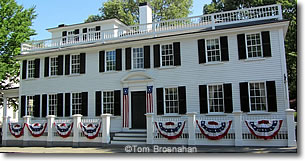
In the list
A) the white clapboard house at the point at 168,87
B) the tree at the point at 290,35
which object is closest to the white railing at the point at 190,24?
the white clapboard house at the point at 168,87

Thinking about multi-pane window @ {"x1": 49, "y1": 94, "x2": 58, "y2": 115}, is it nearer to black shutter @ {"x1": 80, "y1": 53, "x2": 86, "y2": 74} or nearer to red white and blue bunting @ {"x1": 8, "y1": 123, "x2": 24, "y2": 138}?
red white and blue bunting @ {"x1": 8, "y1": 123, "x2": 24, "y2": 138}

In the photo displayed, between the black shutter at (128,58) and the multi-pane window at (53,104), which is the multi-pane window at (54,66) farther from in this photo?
the black shutter at (128,58)

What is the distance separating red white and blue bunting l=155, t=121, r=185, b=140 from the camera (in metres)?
13.1

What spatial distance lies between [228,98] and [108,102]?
7.10m

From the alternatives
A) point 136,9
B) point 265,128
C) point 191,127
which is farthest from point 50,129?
point 136,9

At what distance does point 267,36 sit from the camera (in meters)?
14.0

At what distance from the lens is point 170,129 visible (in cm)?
1319

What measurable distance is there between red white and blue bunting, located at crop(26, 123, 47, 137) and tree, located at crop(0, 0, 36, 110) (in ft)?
24.4

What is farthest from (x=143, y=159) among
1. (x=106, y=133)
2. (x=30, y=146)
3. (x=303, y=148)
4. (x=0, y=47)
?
(x=0, y=47)

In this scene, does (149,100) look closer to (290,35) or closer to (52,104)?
(52,104)

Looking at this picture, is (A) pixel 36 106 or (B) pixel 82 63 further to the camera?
(A) pixel 36 106

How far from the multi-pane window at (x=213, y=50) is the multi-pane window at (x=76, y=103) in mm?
8459

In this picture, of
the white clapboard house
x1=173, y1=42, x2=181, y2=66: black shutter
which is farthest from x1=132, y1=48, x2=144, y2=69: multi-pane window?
x1=173, y1=42, x2=181, y2=66: black shutter

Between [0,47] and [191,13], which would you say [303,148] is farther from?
[191,13]
